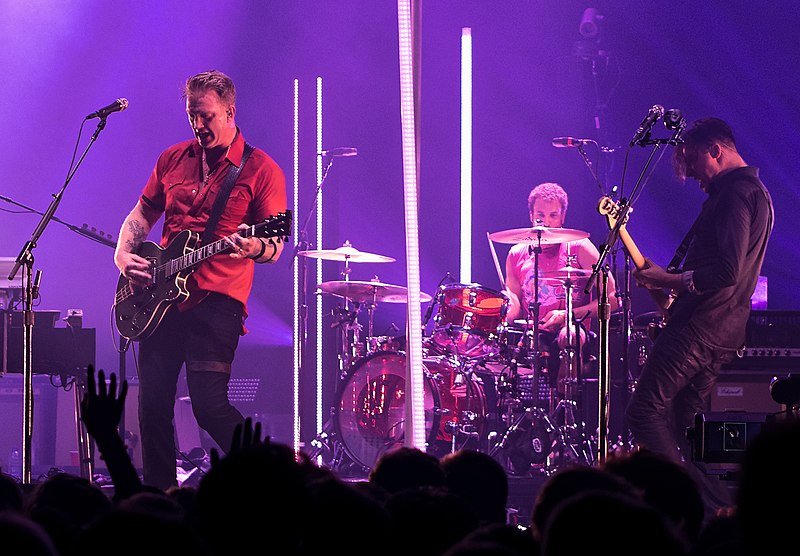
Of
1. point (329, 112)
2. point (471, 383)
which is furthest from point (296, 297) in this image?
point (329, 112)

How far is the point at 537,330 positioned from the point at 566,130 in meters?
3.44

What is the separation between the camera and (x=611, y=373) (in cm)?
914

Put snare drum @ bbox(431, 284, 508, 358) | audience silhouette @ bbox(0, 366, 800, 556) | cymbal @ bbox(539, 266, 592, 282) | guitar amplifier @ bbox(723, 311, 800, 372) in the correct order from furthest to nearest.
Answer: snare drum @ bbox(431, 284, 508, 358), cymbal @ bbox(539, 266, 592, 282), guitar amplifier @ bbox(723, 311, 800, 372), audience silhouette @ bbox(0, 366, 800, 556)

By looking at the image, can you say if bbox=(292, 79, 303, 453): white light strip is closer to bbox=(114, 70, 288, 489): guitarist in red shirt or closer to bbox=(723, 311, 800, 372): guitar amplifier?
bbox=(114, 70, 288, 489): guitarist in red shirt

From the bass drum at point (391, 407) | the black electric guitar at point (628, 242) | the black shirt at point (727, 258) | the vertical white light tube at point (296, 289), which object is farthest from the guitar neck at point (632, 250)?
the vertical white light tube at point (296, 289)

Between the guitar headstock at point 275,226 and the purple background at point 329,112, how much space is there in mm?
5621

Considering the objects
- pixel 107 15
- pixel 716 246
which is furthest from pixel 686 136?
pixel 107 15

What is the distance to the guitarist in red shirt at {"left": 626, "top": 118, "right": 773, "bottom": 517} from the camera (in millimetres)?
6176

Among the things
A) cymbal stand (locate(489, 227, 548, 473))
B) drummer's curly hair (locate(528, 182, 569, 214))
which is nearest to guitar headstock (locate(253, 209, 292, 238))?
cymbal stand (locate(489, 227, 548, 473))

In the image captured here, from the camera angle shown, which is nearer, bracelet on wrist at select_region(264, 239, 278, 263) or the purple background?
bracelet on wrist at select_region(264, 239, 278, 263)

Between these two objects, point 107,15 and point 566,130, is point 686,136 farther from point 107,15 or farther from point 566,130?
point 107,15

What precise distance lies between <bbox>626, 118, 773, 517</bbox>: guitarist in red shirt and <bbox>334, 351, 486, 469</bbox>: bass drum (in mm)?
3166

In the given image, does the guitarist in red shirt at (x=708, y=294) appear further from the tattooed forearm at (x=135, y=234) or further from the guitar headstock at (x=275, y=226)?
the tattooed forearm at (x=135, y=234)

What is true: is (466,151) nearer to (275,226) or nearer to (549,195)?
(549,195)
